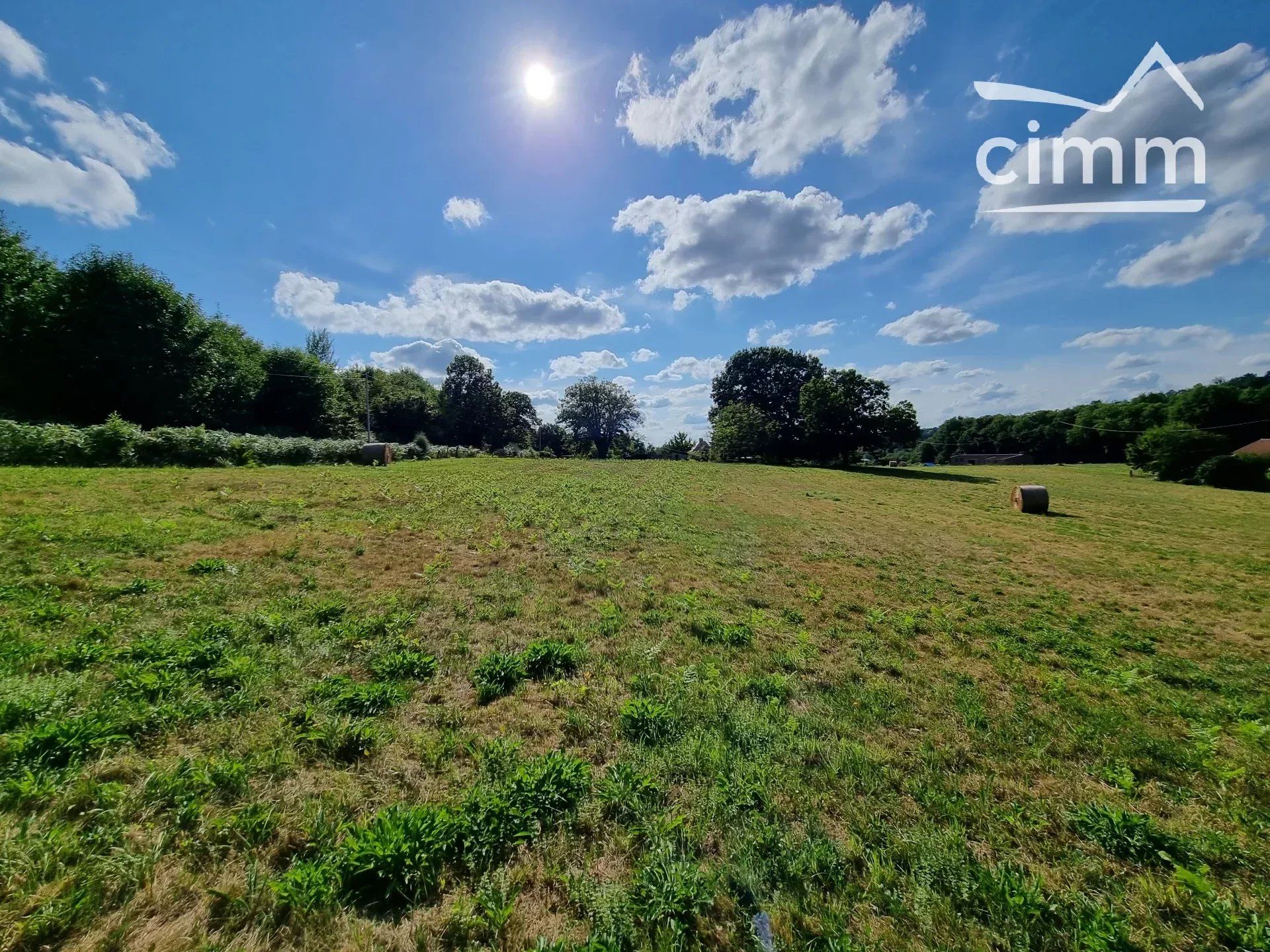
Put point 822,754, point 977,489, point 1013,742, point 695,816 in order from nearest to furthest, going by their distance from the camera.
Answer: point 695,816 < point 822,754 < point 1013,742 < point 977,489

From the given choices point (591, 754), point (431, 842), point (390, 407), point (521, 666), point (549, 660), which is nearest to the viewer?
point (431, 842)

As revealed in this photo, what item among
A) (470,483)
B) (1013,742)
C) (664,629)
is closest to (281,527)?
(664,629)

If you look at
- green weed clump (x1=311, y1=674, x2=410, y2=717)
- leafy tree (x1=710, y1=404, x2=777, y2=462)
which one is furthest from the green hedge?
leafy tree (x1=710, y1=404, x2=777, y2=462)

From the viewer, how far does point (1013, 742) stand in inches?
179

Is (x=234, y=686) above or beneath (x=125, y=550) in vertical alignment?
beneath

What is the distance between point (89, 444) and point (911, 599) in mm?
27489

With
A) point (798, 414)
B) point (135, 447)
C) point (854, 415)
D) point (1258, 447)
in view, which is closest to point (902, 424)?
point (854, 415)

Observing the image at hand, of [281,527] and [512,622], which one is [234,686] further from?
[281,527]

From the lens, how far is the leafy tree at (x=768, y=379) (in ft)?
209

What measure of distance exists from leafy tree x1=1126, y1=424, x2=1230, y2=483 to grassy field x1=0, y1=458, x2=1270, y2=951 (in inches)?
2062

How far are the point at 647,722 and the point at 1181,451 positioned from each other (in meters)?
65.1

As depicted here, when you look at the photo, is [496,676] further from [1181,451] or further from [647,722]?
[1181,451]

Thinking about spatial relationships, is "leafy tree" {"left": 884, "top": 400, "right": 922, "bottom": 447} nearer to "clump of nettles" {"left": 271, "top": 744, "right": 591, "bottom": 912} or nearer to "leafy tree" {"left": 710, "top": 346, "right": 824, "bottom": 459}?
"leafy tree" {"left": 710, "top": 346, "right": 824, "bottom": 459}

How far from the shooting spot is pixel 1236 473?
123ft
